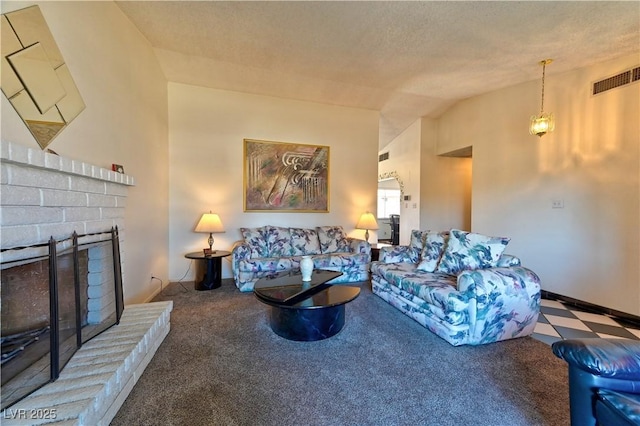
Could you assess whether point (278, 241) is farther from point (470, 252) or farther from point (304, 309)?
point (470, 252)

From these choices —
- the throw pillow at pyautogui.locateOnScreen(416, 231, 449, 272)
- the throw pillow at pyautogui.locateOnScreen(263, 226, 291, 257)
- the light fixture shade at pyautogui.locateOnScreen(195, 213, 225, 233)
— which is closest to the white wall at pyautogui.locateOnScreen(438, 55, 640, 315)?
the throw pillow at pyautogui.locateOnScreen(416, 231, 449, 272)

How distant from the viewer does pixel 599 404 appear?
1.00m

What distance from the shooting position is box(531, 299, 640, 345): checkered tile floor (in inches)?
94.8

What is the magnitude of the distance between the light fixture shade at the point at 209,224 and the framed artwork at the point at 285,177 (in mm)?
601

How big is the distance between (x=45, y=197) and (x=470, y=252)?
3.12 metres

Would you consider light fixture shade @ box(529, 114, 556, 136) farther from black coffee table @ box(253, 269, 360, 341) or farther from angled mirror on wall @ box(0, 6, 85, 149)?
angled mirror on wall @ box(0, 6, 85, 149)

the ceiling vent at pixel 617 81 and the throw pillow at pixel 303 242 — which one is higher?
the ceiling vent at pixel 617 81

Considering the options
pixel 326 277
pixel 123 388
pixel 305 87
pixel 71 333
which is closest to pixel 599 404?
pixel 326 277

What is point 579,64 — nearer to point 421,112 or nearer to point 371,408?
point 421,112

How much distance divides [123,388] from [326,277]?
170 centimetres

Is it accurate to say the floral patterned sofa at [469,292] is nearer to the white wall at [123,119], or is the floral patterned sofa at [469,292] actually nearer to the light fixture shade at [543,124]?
the light fixture shade at [543,124]

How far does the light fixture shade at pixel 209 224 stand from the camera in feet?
11.9

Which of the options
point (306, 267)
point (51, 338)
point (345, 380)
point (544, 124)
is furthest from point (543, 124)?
point (51, 338)

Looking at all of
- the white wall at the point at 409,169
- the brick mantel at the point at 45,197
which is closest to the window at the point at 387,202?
the white wall at the point at 409,169
